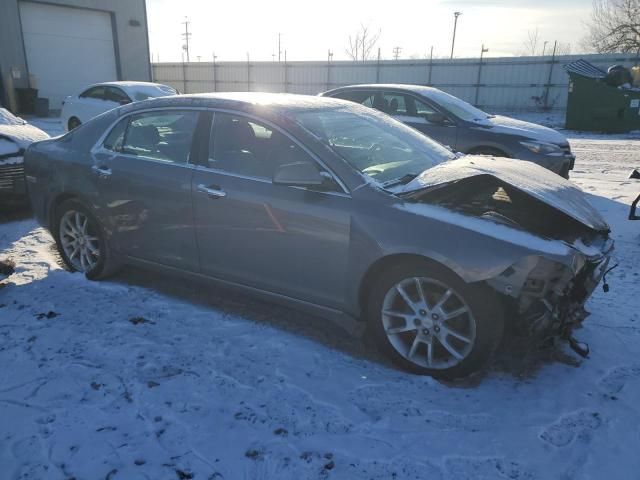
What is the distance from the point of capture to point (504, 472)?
2.36 metres

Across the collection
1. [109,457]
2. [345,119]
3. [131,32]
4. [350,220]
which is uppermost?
[131,32]

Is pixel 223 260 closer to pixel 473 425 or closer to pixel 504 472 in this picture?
pixel 473 425

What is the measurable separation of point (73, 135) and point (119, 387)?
2567 mm

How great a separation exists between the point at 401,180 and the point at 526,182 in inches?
31.0

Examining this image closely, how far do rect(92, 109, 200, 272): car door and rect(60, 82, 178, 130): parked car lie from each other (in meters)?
9.11

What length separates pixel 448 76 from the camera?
82.7 feet

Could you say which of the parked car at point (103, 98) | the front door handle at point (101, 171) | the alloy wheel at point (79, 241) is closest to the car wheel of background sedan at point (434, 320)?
the front door handle at point (101, 171)

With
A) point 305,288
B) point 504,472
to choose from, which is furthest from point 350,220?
point 504,472

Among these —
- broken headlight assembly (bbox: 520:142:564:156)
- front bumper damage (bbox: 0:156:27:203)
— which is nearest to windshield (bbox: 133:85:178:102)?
front bumper damage (bbox: 0:156:27:203)

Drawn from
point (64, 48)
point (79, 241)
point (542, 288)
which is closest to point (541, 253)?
point (542, 288)

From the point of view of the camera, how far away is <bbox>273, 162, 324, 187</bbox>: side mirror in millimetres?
3164

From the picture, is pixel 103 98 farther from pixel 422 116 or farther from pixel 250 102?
pixel 250 102

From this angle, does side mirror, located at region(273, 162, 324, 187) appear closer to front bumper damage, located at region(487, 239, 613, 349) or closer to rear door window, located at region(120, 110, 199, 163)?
rear door window, located at region(120, 110, 199, 163)

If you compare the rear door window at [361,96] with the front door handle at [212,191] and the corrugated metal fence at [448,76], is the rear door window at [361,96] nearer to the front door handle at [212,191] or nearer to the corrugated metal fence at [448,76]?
the front door handle at [212,191]
